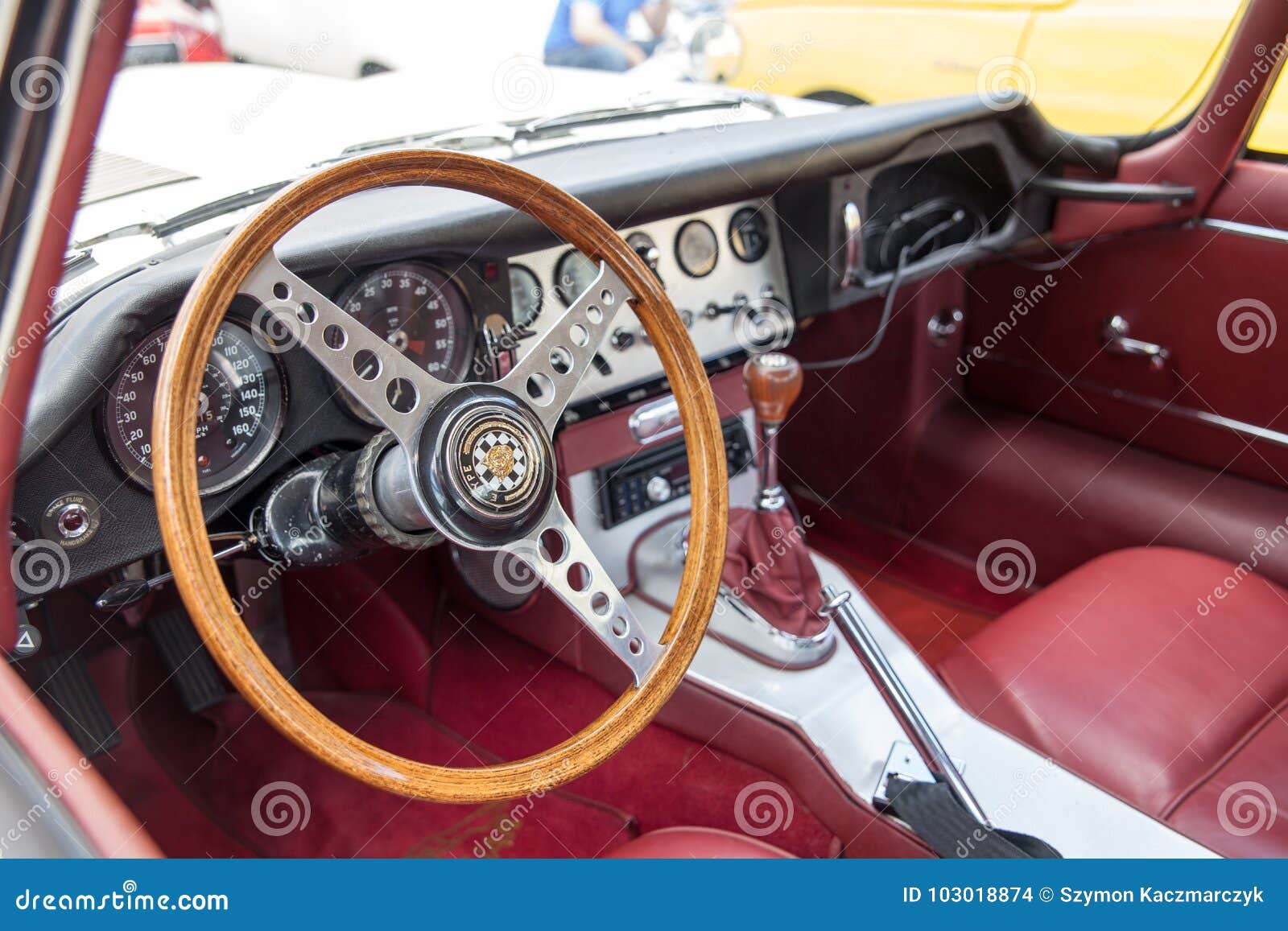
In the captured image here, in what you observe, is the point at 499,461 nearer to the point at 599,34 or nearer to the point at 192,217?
the point at 192,217

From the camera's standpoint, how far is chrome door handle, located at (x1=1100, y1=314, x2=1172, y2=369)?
6.69 ft

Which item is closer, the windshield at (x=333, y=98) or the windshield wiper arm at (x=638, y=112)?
the windshield at (x=333, y=98)

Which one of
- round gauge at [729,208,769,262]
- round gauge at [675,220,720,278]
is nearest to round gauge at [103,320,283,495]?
round gauge at [675,220,720,278]

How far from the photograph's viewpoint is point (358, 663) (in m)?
2.08

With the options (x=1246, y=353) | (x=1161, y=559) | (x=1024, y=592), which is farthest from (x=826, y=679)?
(x=1246, y=353)

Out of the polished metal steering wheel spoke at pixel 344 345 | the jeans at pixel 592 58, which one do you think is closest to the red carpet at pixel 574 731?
the polished metal steering wheel spoke at pixel 344 345

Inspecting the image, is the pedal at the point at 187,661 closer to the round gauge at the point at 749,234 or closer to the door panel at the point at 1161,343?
the round gauge at the point at 749,234

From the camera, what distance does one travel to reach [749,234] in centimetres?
193

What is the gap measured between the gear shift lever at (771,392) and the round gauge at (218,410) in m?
0.78

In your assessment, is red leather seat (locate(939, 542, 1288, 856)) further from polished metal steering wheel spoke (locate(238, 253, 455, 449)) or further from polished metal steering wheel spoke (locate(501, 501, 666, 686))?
polished metal steering wheel spoke (locate(238, 253, 455, 449))

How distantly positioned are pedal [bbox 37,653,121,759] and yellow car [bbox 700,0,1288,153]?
1.98m

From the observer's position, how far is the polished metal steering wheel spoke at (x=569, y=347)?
1.08m

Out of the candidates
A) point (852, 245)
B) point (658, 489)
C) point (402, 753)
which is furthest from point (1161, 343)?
point (402, 753)
